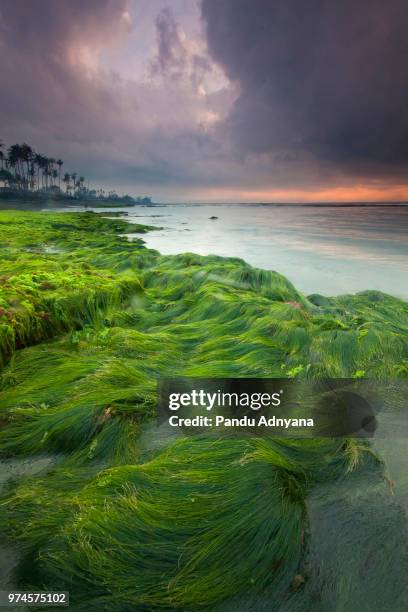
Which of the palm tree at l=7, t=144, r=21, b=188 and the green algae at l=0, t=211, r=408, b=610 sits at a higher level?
the palm tree at l=7, t=144, r=21, b=188

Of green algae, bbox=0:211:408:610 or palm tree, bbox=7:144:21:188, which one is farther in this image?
palm tree, bbox=7:144:21:188

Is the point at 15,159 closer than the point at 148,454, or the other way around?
the point at 148,454

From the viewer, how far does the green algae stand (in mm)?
1352

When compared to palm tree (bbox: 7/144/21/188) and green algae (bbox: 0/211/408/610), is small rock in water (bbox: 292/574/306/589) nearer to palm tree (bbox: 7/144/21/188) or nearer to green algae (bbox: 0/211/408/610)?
green algae (bbox: 0/211/408/610)

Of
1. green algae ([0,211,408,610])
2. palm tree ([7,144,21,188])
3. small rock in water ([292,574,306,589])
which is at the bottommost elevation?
small rock in water ([292,574,306,589])

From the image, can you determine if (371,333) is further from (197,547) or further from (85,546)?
(85,546)

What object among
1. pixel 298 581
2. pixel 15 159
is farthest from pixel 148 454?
pixel 15 159

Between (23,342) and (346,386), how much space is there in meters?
2.93

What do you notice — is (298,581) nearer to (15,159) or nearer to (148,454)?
(148,454)

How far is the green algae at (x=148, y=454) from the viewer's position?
4.43ft

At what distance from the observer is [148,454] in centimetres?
199

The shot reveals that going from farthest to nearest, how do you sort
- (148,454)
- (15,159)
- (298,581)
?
(15,159) → (148,454) → (298,581)

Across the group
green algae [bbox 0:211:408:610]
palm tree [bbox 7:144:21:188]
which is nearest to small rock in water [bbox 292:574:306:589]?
green algae [bbox 0:211:408:610]

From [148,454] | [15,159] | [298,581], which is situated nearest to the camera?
[298,581]
